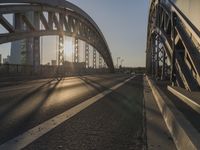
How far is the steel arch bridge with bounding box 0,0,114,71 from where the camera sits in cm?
4241

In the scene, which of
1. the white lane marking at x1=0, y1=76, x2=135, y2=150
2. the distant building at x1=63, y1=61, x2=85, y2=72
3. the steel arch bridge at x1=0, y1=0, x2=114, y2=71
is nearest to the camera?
the white lane marking at x1=0, y1=76, x2=135, y2=150

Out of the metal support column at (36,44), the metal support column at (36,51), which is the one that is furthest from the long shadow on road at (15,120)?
the metal support column at (36,44)

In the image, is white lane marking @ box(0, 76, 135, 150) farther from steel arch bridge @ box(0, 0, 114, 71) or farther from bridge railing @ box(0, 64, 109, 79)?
steel arch bridge @ box(0, 0, 114, 71)

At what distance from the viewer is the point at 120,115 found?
10242 mm

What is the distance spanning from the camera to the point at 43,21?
50.8 m

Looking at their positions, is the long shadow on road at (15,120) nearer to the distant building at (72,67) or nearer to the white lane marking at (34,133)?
the white lane marking at (34,133)

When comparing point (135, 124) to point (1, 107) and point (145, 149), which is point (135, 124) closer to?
point (145, 149)

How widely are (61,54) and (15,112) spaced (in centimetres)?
4872

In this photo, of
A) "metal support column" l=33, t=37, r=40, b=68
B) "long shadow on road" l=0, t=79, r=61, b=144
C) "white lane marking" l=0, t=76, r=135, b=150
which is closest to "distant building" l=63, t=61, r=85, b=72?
"metal support column" l=33, t=37, r=40, b=68

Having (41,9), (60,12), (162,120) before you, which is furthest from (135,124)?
(60,12)

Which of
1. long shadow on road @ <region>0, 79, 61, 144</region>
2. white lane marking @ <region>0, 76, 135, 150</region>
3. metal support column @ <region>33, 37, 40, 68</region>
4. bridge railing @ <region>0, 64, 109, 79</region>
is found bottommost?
white lane marking @ <region>0, 76, 135, 150</region>

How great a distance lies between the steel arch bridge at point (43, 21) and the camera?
4241 centimetres

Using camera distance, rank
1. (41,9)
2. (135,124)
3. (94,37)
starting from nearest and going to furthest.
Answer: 1. (135,124)
2. (41,9)
3. (94,37)

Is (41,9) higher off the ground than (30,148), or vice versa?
(41,9)
